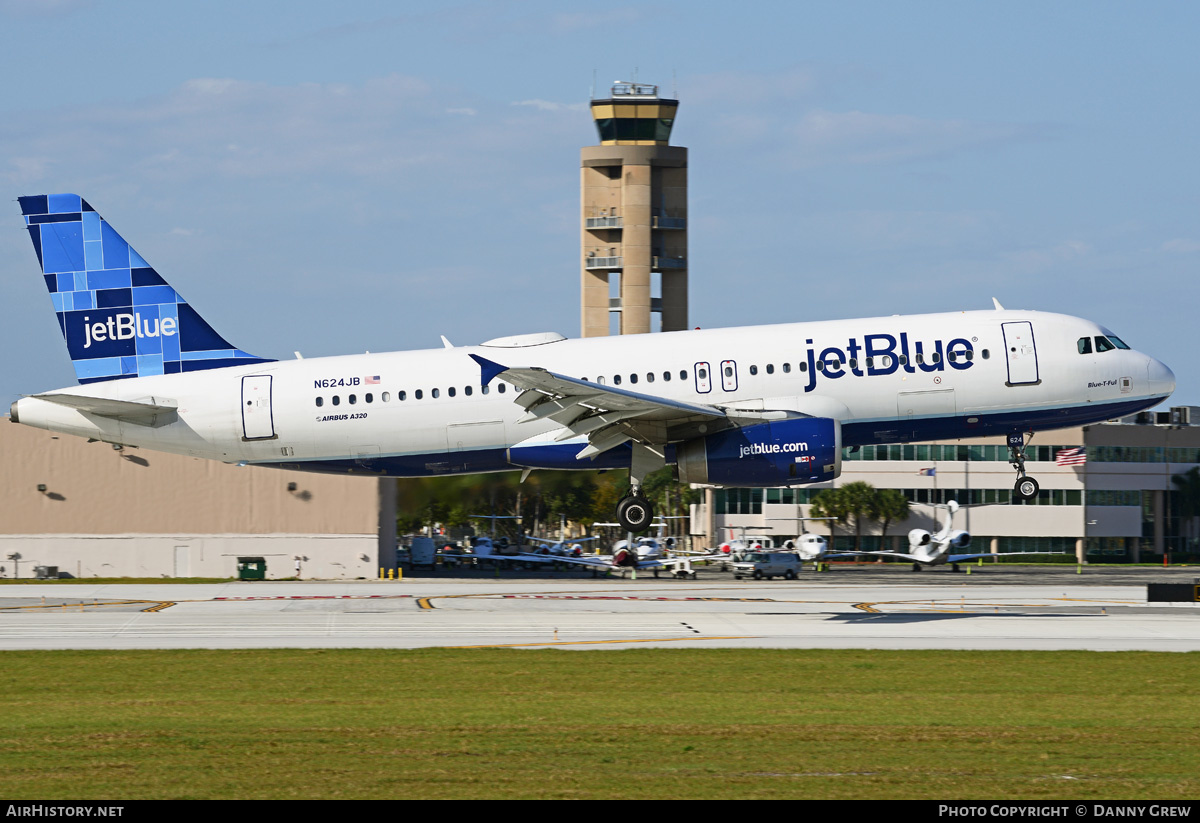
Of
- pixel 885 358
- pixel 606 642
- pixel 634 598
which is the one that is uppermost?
pixel 885 358

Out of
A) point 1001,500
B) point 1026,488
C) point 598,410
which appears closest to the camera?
point 598,410

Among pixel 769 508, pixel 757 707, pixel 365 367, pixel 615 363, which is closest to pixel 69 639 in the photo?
pixel 365 367

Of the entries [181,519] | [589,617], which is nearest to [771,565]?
[181,519]

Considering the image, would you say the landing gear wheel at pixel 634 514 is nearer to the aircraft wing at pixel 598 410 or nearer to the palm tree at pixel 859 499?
the aircraft wing at pixel 598 410

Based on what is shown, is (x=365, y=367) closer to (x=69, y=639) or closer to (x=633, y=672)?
(x=69, y=639)

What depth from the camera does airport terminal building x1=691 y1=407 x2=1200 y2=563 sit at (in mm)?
118562

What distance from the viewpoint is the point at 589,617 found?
44.2m

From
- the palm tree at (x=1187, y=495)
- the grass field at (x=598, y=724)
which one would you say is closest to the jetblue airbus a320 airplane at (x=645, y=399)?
the grass field at (x=598, y=724)

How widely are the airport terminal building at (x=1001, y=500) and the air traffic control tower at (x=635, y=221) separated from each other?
4472 cm

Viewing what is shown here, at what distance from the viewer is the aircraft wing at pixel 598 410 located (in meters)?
36.6

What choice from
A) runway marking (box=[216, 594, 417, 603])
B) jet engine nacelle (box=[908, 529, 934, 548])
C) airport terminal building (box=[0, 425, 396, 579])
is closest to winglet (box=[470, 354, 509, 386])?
runway marking (box=[216, 594, 417, 603])

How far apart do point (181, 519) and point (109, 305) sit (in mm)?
34598

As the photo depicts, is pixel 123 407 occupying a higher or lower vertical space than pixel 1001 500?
higher

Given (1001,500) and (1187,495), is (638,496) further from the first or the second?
(1187,495)
